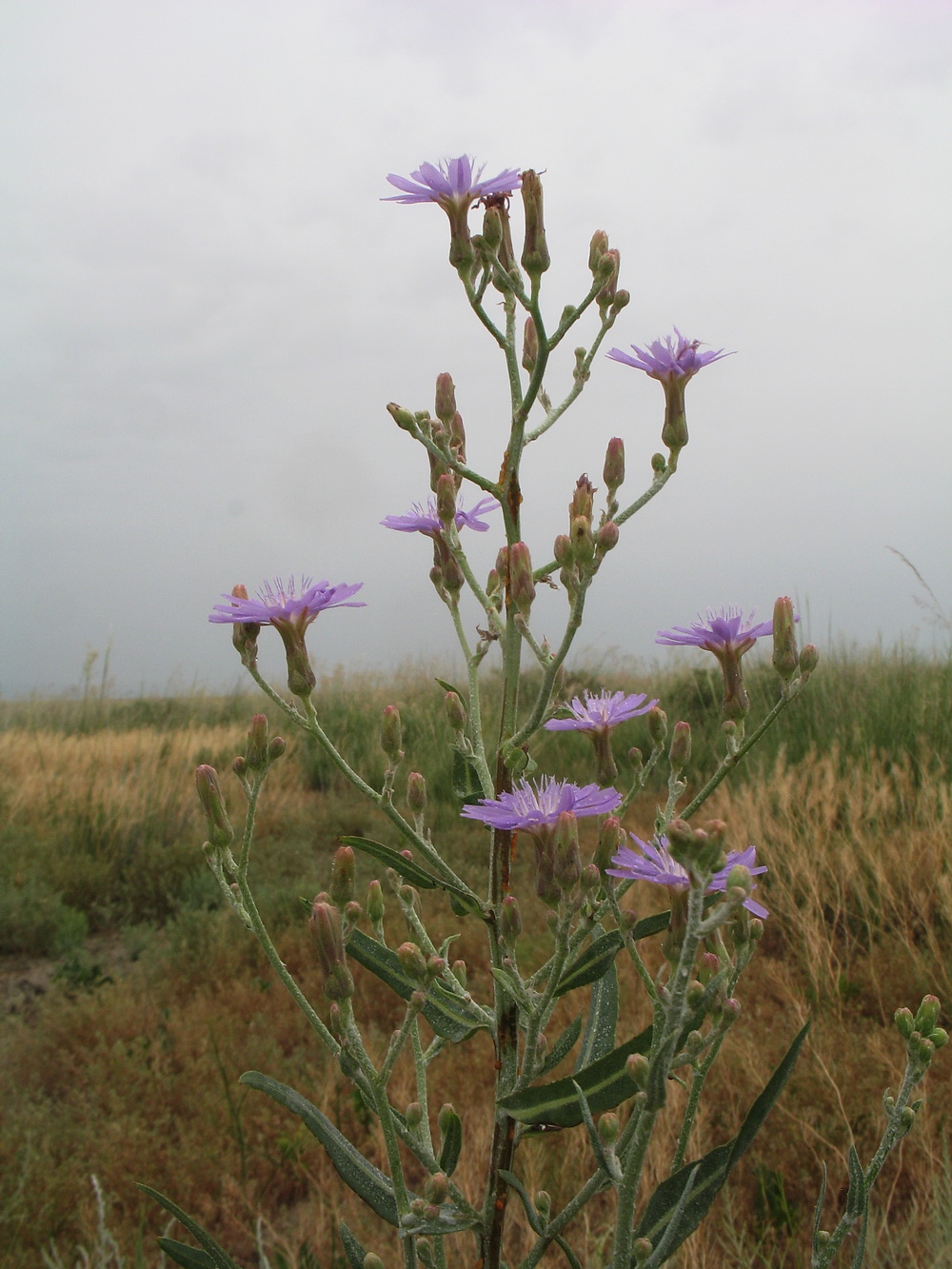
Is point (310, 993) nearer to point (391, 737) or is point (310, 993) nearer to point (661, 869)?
point (391, 737)

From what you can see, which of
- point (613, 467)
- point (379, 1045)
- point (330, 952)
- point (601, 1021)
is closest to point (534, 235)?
point (613, 467)

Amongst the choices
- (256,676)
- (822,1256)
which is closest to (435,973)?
(256,676)

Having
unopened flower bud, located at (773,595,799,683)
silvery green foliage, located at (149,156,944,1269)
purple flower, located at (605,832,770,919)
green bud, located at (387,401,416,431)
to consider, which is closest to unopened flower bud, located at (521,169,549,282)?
silvery green foliage, located at (149,156,944,1269)

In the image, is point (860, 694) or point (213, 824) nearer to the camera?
point (213, 824)

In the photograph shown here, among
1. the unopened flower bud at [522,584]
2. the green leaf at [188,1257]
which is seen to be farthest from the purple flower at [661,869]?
the green leaf at [188,1257]

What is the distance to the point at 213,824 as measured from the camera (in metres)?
1.37

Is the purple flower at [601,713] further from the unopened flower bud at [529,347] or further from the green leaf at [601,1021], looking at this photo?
the unopened flower bud at [529,347]

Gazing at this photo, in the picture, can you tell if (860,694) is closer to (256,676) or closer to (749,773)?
(749,773)

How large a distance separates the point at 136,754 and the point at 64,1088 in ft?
13.3

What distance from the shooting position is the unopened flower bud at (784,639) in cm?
153

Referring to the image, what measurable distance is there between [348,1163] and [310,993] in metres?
2.74

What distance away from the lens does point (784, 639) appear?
1526 millimetres

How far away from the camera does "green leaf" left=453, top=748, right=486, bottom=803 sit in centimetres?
157

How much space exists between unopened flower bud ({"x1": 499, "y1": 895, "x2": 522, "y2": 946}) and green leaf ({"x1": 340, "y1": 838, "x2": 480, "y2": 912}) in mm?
64
